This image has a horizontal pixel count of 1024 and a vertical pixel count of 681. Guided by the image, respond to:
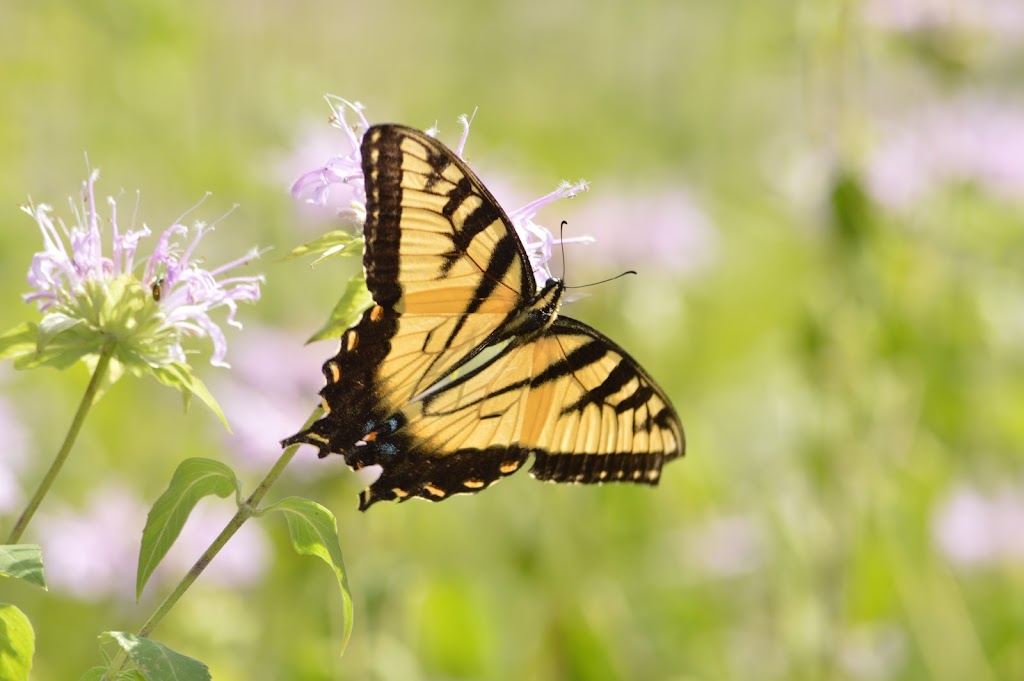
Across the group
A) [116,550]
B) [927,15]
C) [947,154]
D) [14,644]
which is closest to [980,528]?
[947,154]

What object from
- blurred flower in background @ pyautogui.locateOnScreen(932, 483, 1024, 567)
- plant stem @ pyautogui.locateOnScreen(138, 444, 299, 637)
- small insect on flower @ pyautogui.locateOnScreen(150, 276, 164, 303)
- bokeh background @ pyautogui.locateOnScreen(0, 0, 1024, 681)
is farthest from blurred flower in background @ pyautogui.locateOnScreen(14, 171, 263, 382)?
blurred flower in background @ pyautogui.locateOnScreen(932, 483, 1024, 567)

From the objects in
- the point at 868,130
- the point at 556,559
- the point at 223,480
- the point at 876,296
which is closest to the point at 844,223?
the point at 876,296

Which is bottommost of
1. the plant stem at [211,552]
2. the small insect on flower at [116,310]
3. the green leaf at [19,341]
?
the plant stem at [211,552]

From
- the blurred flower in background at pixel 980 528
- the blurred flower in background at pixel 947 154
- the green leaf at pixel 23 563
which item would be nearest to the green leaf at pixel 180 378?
the green leaf at pixel 23 563

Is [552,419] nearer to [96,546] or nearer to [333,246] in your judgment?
[333,246]

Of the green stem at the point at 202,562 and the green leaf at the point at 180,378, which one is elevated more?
the green leaf at the point at 180,378

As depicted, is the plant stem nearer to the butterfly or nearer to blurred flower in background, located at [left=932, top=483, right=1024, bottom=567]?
the butterfly

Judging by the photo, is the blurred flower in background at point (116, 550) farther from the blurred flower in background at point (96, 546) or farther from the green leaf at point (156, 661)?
the green leaf at point (156, 661)
